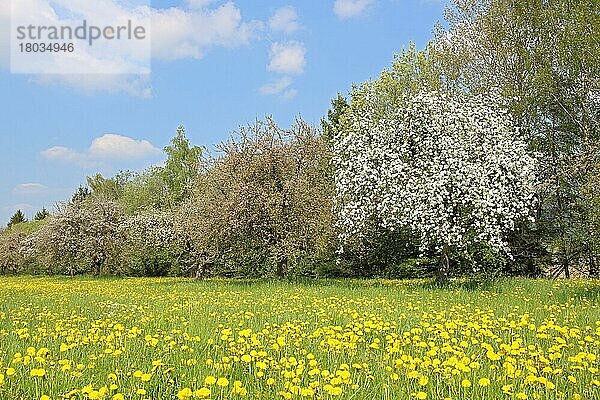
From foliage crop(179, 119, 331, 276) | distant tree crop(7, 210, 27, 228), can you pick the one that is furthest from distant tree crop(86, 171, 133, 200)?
foliage crop(179, 119, 331, 276)

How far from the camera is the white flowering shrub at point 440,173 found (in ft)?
50.5

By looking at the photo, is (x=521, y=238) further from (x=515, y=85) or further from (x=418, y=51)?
(x=418, y=51)

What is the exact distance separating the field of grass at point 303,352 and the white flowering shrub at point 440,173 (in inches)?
161

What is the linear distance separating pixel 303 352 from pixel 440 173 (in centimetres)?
1032

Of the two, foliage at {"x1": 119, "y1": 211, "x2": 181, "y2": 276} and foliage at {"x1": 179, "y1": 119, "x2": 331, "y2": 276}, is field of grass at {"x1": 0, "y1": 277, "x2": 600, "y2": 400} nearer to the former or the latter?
foliage at {"x1": 179, "y1": 119, "x2": 331, "y2": 276}

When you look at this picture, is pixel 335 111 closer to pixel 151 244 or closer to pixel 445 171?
pixel 151 244

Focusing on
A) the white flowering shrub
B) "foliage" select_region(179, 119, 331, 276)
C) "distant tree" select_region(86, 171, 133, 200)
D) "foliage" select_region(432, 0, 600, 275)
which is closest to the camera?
the white flowering shrub

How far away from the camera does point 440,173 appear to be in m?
15.3

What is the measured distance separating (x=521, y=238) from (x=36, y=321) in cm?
1857

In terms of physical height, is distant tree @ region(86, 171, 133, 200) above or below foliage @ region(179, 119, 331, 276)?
above

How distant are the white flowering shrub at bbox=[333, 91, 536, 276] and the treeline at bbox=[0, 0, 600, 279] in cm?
5

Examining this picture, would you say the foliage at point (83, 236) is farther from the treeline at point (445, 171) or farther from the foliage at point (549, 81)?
the foliage at point (549, 81)

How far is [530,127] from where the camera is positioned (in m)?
22.2

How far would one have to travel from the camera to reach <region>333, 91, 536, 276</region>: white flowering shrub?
50.5 feet
